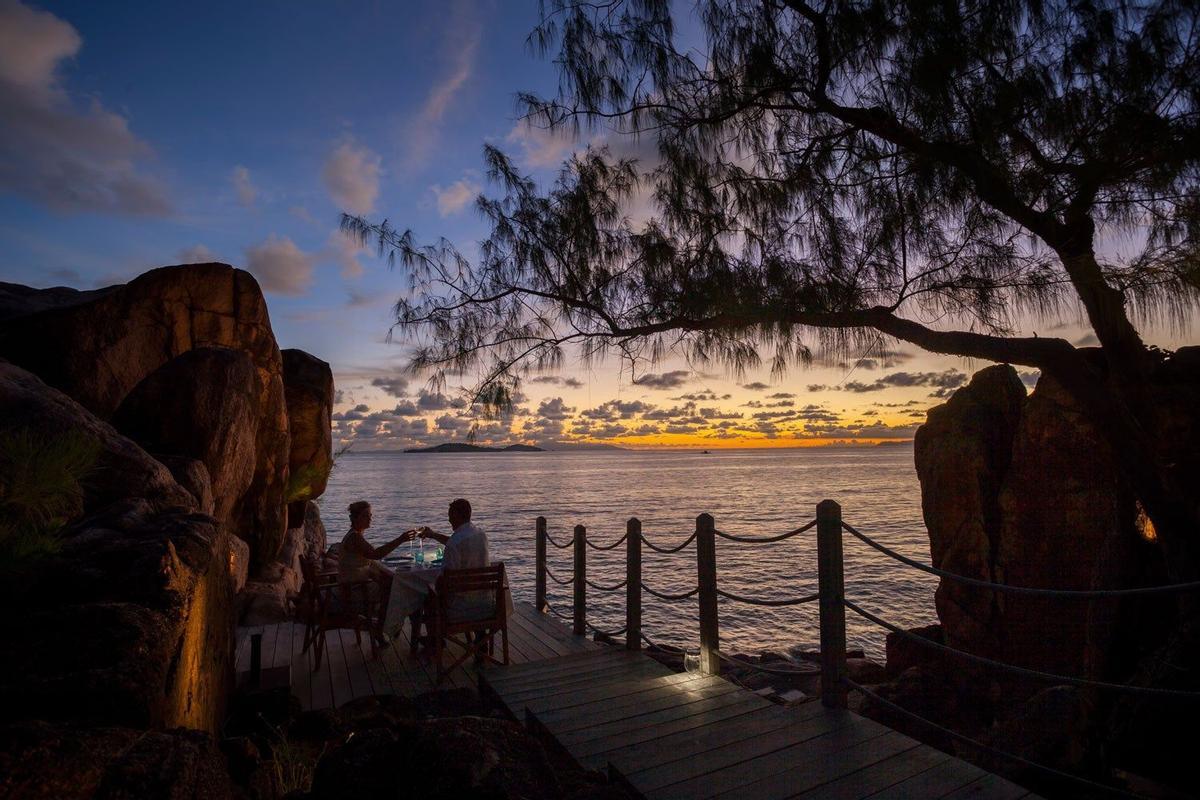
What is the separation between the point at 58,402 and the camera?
4.93 m

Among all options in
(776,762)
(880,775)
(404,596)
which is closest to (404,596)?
(404,596)

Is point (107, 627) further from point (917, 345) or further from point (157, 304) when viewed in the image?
point (157, 304)

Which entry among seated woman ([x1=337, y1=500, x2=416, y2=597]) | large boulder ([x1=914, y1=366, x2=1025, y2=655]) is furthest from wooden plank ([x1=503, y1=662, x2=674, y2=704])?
large boulder ([x1=914, y1=366, x2=1025, y2=655])

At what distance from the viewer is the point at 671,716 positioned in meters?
4.12

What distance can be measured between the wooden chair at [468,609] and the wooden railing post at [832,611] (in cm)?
304

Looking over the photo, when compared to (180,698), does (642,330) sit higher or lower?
higher

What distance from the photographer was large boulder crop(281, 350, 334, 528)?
12.7 meters

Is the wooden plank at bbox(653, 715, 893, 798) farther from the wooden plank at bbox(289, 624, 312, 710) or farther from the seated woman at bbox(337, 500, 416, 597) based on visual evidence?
the seated woman at bbox(337, 500, 416, 597)

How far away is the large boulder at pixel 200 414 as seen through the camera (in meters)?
7.35

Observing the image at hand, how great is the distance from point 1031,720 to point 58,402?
9.59 meters

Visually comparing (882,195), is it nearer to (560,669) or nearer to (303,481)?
(560,669)

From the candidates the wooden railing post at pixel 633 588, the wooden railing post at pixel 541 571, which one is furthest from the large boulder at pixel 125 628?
the wooden railing post at pixel 541 571

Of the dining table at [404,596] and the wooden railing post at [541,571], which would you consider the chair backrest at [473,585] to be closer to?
the dining table at [404,596]

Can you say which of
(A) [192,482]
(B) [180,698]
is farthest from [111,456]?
(B) [180,698]
